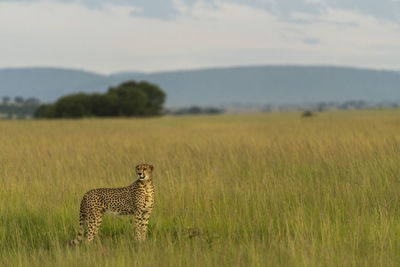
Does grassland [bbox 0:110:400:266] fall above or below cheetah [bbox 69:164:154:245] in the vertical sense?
below

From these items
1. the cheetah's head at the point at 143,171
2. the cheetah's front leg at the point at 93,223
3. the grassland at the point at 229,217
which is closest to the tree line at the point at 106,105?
the grassland at the point at 229,217

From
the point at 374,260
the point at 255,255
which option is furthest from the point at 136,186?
the point at 374,260

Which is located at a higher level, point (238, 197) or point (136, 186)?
point (136, 186)

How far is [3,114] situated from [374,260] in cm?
13960

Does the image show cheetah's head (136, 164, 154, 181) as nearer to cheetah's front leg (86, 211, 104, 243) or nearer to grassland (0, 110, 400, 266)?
cheetah's front leg (86, 211, 104, 243)

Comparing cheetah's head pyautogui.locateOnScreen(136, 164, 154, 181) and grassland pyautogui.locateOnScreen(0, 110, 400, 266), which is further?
grassland pyautogui.locateOnScreen(0, 110, 400, 266)

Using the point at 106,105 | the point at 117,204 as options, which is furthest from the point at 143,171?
the point at 106,105

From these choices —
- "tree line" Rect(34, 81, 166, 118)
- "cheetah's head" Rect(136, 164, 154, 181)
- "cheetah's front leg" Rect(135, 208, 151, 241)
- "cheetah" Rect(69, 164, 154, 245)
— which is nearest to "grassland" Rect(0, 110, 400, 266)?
"cheetah's front leg" Rect(135, 208, 151, 241)

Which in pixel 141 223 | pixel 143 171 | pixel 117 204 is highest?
pixel 143 171

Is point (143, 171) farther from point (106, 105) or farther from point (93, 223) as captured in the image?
point (106, 105)

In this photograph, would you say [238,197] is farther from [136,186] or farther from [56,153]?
[56,153]

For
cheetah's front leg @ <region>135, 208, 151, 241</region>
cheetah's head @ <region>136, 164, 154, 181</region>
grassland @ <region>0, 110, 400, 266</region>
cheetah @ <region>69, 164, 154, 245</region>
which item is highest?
cheetah's head @ <region>136, 164, 154, 181</region>

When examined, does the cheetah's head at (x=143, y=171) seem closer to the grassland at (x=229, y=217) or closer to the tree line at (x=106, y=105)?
the grassland at (x=229, y=217)

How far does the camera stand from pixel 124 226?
506cm
